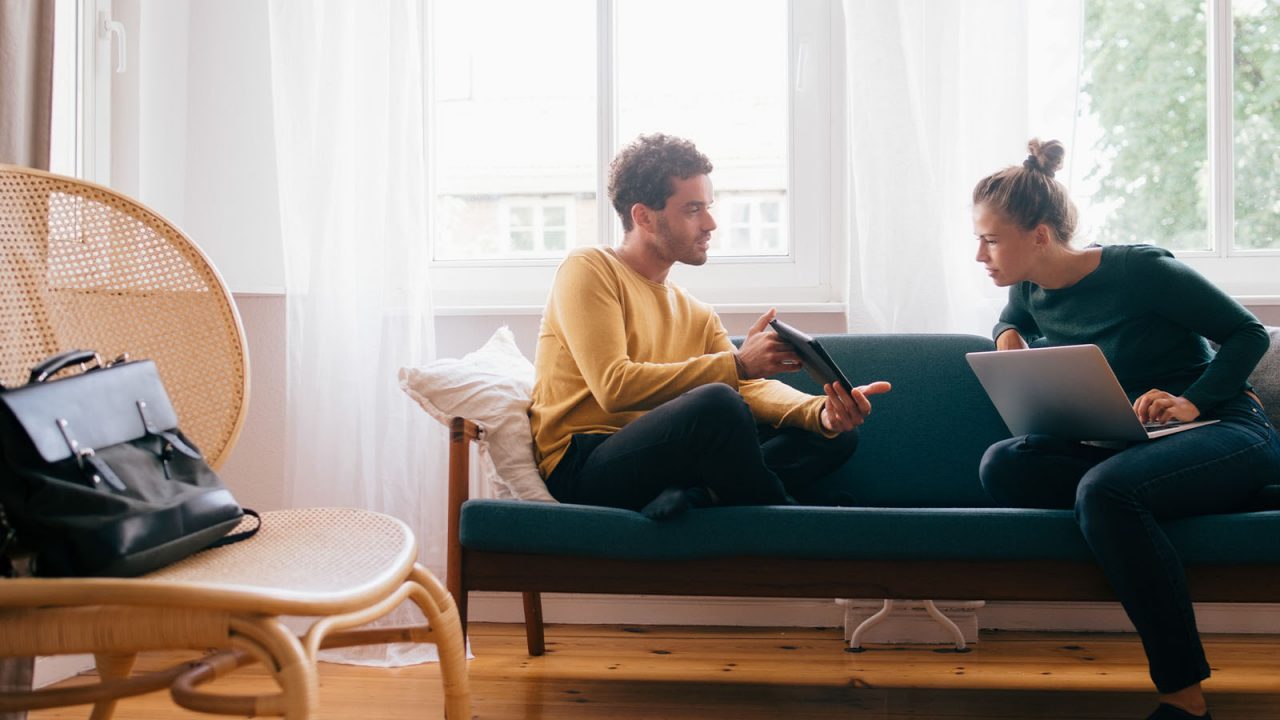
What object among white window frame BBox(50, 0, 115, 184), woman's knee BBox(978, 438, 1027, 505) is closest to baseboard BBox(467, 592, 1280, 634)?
woman's knee BBox(978, 438, 1027, 505)

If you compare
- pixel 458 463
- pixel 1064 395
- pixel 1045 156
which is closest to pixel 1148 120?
pixel 1045 156

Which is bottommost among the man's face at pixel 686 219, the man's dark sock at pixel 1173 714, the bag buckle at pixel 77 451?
the man's dark sock at pixel 1173 714

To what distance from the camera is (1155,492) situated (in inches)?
68.8

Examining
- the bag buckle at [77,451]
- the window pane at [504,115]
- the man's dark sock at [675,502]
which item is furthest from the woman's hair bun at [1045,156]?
the bag buckle at [77,451]

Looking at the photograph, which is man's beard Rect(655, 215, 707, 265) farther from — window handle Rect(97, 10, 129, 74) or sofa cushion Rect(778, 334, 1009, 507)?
window handle Rect(97, 10, 129, 74)

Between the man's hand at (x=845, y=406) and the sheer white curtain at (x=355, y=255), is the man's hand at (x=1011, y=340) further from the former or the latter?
the sheer white curtain at (x=355, y=255)

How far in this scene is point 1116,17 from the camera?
112 inches

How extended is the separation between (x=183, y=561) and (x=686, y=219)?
1.29 metres

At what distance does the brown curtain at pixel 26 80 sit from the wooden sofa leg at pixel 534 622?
130 cm

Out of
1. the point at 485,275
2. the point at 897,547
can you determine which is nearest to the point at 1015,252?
the point at 897,547

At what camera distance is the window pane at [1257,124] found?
2812mm

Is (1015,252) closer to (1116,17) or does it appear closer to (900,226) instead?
(900,226)

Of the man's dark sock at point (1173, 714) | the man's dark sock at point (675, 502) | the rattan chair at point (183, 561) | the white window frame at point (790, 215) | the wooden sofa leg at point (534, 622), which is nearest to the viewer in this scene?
the rattan chair at point (183, 561)

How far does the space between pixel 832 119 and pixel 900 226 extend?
41 centimetres
